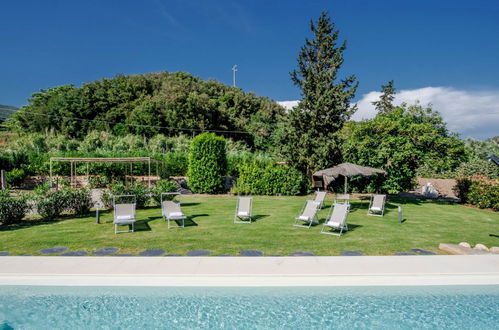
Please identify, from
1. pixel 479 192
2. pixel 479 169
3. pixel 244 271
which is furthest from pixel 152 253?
pixel 479 169

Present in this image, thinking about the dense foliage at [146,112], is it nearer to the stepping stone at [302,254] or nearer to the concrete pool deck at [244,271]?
the concrete pool deck at [244,271]

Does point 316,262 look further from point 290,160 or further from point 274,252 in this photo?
point 290,160

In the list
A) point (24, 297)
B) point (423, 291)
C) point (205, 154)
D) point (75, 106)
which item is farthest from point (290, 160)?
point (75, 106)

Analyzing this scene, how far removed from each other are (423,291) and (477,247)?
3031mm

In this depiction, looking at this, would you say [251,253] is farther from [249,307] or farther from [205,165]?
[205,165]

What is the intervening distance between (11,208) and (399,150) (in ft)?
53.9

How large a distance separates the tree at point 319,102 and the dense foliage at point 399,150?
1.70 metres

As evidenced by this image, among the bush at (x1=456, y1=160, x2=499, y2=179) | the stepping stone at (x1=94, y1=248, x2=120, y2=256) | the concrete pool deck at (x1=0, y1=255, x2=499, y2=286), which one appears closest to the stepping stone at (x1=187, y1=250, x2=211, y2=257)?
the concrete pool deck at (x1=0, y1=255, x2=499, y2=286)

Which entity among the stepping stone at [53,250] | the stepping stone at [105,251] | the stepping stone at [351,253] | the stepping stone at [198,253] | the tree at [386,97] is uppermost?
the tree at [386,97]

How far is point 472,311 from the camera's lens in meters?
5.13

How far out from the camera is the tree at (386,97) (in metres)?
55.5

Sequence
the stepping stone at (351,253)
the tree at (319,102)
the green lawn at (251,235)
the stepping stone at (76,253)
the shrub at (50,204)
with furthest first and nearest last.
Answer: the tree at (319,102) < the shrub at (50,204) < the green lawn at (251,235) < the stepping stone at (351,253) < the stepping stone at (76,253)

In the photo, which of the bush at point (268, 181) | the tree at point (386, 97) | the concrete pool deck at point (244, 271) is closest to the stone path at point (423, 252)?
the concrete pool deck at point (244, 271)

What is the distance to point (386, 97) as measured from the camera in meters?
56.0
